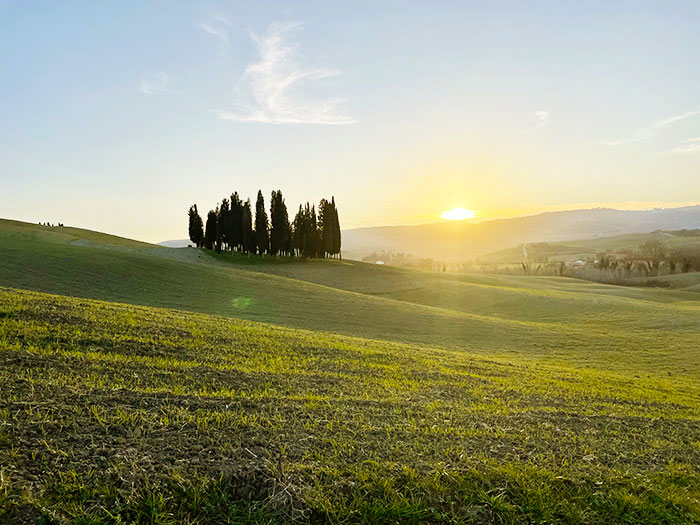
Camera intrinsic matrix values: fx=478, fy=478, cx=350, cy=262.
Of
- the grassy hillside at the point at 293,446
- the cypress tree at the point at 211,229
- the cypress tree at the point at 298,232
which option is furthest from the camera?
the cypress tree at the point at 211,229

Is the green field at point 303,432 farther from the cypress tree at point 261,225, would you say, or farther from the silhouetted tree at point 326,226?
the silhouetted tree at point 326,226

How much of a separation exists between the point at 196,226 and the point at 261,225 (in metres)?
21.8

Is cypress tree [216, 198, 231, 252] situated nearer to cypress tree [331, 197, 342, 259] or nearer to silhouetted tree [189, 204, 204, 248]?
silhouetted tree [189, 204, 204, 248]

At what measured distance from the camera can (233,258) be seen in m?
78.2

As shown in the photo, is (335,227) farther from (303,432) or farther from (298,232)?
(303,432)

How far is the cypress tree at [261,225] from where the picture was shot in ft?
260

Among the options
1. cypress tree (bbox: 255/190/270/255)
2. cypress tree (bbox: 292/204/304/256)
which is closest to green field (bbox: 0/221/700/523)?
cypress tree (bbox: 255/190/270/255)

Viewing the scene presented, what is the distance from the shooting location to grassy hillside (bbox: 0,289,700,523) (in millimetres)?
4656

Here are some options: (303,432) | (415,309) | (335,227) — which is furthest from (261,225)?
(303,432)

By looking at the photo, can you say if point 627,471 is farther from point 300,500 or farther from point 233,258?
point 233,258

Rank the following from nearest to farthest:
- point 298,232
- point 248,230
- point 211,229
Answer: point 248,230 → point 298,232 → point 211,229

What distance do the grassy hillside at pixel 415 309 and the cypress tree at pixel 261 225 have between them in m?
30.3

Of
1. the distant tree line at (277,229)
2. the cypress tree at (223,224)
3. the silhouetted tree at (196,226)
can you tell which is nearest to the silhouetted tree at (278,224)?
the distant tree line at (277,229)

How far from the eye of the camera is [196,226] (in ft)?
310
